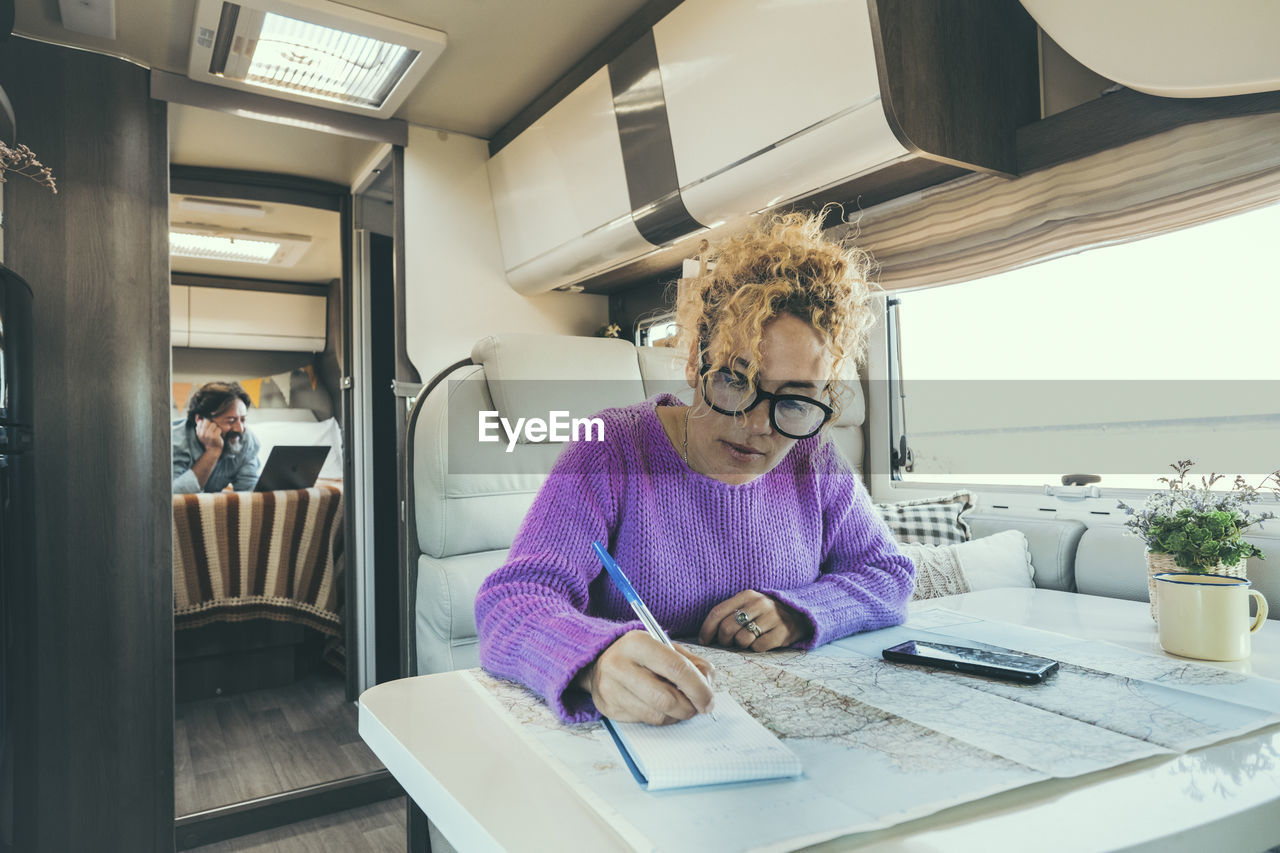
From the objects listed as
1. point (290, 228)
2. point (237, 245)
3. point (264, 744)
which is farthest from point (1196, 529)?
point (237, 245)

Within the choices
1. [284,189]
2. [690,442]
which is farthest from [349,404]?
[690,442]

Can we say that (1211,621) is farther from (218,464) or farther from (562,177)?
(218,464)

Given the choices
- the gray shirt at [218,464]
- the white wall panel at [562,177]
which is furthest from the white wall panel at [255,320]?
the white wall panel at [562,177]

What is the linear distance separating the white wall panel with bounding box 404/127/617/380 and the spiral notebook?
2.20 m

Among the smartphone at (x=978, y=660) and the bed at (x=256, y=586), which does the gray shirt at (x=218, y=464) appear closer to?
the bed at (x=256, y=586)

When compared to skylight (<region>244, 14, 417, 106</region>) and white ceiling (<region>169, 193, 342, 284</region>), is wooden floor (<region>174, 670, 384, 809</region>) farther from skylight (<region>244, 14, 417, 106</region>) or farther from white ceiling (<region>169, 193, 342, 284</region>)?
skylight (<region>244, 14, 417, 106</region>)

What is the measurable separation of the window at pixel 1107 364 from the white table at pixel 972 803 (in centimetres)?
125

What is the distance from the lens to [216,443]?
372 cm

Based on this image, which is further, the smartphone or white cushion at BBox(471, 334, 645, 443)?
white cushion at BBox(471, 334, 645, 443)

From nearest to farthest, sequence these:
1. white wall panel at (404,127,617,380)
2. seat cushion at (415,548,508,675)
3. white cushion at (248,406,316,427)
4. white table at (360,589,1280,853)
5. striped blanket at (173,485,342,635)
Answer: white table at (360,589,1280,853) < seat cushion at (415,548,508,675) < white wall panel at (404,127,617,380) < striped blanket at (173,485,342,635) < white cushion at (248,406,316,427)

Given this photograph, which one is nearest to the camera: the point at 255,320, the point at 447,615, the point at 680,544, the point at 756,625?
the point at 756,625

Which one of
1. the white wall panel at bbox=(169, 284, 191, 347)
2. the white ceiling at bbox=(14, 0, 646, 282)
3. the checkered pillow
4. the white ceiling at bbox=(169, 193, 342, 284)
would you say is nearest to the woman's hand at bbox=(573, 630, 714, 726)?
the checkered pillow

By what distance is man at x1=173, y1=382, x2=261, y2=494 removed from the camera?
11.9 ft

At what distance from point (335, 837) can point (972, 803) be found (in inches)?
87.5
